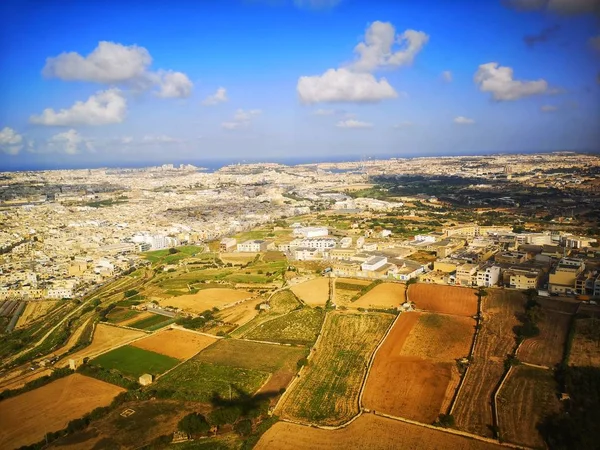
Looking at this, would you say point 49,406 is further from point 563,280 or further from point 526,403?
point 563,280

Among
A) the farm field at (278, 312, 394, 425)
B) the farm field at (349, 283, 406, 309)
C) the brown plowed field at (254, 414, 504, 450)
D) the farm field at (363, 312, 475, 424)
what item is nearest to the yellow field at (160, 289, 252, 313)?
the farm field at (278, 312, 394, 425)

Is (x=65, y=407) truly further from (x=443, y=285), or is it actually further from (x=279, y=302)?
(x=443, y=285)

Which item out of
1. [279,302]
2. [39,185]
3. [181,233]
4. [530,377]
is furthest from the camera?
[39,185]

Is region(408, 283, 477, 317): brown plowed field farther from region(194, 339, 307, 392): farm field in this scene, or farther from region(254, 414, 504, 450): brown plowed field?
region(254, 414, 504, 450): brown plowed field

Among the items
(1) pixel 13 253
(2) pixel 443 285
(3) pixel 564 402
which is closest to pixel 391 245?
(2) pixel 443 285

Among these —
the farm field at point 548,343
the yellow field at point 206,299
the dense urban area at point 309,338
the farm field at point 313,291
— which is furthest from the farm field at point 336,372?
the yellow field at point 206,299

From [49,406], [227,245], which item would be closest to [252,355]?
[49,406]
